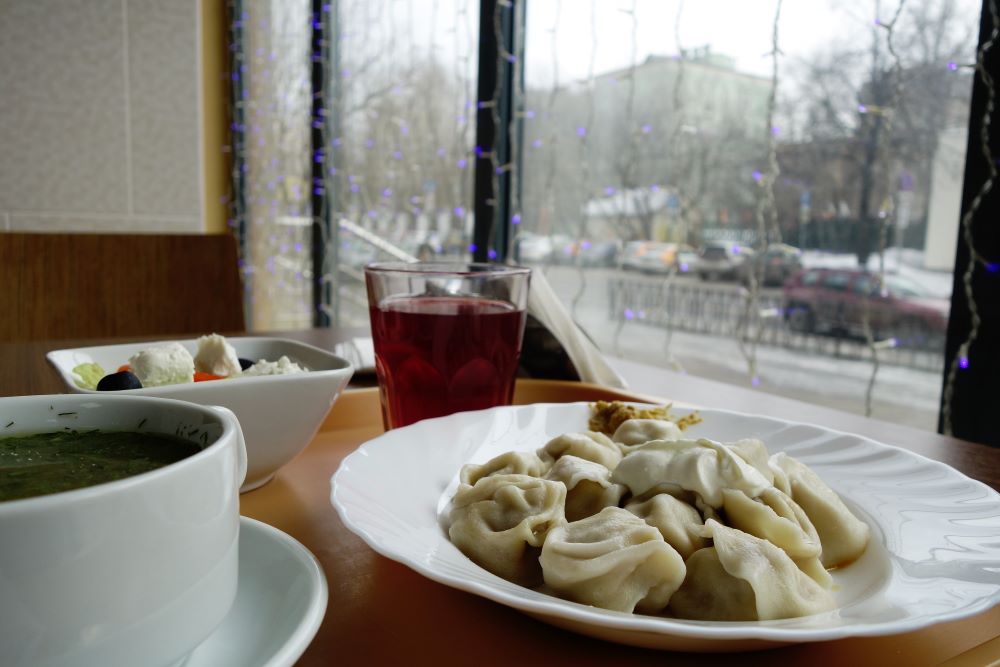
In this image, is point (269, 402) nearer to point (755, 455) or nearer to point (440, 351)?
point (440, 351)

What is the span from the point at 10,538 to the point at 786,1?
8.03 ft

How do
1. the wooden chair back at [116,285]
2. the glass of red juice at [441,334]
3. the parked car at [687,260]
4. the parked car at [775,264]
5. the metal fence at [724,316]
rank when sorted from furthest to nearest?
the parked car at [687,260] → the parked car at [775,264] → the metal fence at [724,316] → the wooden chair back at [116,285] → the glass of red juice at [441,334]

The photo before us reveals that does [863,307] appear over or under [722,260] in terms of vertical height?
under

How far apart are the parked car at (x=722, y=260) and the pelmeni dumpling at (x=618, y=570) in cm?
213

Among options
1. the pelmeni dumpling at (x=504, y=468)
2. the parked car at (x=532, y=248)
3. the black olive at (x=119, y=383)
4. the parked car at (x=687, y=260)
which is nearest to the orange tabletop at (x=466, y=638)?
the pelmeni dumpling at (x=504, y=468)

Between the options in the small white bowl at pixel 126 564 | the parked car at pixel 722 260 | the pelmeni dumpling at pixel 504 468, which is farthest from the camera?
the parked car at pixel 722 260

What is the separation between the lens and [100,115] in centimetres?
378

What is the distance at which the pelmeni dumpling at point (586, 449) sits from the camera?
0.68 meters

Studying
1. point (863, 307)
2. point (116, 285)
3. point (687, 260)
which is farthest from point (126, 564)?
point (687, 260)

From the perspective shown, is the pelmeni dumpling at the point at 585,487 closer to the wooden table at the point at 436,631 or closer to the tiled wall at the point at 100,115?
the wooden table at the point at 436,631

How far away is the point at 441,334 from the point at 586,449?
10.5 inches

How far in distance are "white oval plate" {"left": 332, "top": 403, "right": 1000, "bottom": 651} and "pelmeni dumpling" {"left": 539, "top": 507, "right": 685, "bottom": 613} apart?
27 mm

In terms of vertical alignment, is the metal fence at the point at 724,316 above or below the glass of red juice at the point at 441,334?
Answer: below

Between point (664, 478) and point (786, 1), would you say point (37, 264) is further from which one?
point (786, 1)
